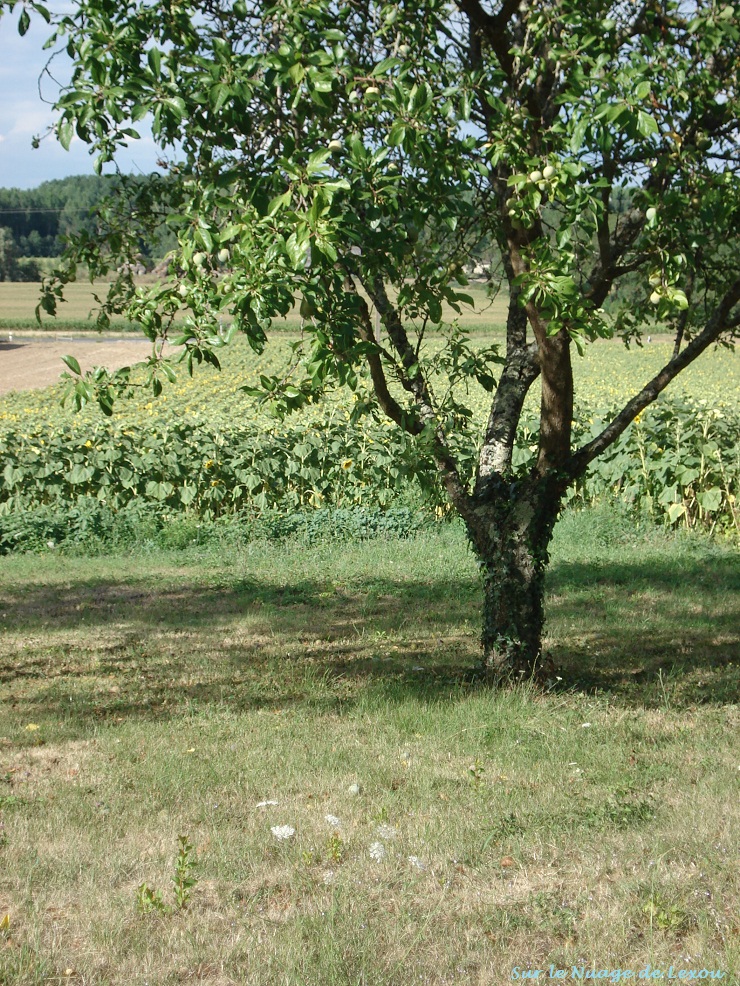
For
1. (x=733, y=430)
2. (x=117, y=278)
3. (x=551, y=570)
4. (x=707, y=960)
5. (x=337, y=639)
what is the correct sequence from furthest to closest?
1. (x=733, y=430)
2. (x=551, y=570)
3. (x=337, y=639)
4. (x=117, y=278)
5. (x=707, y=960)

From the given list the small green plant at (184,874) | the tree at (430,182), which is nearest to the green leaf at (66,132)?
the tree at (430,182)

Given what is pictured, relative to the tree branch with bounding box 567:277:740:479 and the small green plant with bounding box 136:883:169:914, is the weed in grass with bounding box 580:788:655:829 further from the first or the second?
the tree branch with bounding box 567:277:740:479

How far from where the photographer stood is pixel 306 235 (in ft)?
10.2

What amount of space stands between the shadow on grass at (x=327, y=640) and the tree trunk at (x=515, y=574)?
0.32 metres

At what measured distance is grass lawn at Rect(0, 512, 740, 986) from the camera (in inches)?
113

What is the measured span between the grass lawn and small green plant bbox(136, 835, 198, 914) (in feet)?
0.05

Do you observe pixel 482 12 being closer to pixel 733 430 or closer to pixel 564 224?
pixel 564 224

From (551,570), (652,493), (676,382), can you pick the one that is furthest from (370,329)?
(676,382)

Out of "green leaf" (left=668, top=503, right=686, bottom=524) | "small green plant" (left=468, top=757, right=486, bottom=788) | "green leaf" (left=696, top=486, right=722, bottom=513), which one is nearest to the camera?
"small green plant" (left=468, top=757, right=486, bottom=788)

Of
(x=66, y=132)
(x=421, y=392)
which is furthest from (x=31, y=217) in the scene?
(x=66, y=132)

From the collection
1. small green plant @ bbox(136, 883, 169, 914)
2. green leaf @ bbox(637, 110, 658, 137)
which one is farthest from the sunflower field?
small green plant @ bbox(136, 883, 169, 914)

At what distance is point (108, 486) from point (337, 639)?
4.91 meters

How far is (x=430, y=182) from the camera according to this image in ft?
12.9

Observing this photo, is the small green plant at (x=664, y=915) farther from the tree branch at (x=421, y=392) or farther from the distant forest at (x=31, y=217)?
the distant forest at (x=31, y=217)
